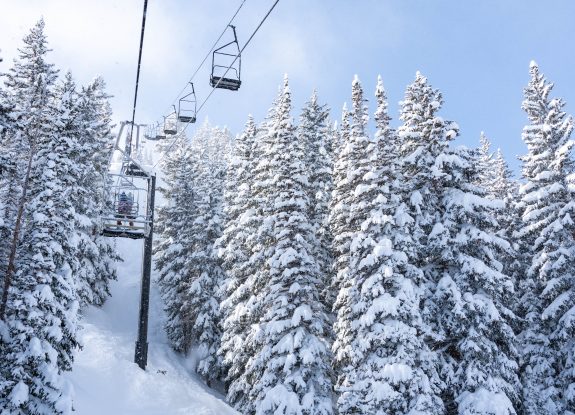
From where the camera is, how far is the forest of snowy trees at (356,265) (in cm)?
1605

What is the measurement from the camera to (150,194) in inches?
886

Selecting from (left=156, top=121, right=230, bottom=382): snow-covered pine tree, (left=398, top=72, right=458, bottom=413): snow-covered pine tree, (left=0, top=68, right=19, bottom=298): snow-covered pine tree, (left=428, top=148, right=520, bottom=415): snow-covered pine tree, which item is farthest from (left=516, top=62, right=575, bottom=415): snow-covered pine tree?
(left=0, top=68, right=19, bottom=298): snow-covered pine tree

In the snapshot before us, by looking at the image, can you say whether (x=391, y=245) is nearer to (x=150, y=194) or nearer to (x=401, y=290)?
(x=401, y=290)

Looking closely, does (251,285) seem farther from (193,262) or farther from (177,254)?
(177,254)

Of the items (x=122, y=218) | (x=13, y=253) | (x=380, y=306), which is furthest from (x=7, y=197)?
(x=380, y=306)

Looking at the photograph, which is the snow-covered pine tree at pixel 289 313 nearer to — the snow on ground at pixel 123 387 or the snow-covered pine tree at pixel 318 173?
the snow-covered pine tree at pixel 318 173

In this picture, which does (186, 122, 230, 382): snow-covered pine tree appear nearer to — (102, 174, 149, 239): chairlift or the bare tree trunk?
(102, 174, 149, 239): chairlift

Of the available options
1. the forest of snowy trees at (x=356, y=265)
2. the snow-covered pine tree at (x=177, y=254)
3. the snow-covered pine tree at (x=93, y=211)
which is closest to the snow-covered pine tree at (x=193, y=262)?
the snow-covered pine tree at (x=177, y=254)

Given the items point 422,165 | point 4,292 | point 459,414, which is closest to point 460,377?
point 459,414

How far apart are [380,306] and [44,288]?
12.0m

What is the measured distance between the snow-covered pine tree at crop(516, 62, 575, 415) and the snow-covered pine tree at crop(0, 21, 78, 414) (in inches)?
784

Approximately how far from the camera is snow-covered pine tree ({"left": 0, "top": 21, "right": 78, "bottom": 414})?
14383mm

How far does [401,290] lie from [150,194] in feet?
39.7

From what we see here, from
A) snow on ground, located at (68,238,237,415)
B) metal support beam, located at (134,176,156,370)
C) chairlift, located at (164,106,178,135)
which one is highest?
chairlift, located at (164,106,178,135)
